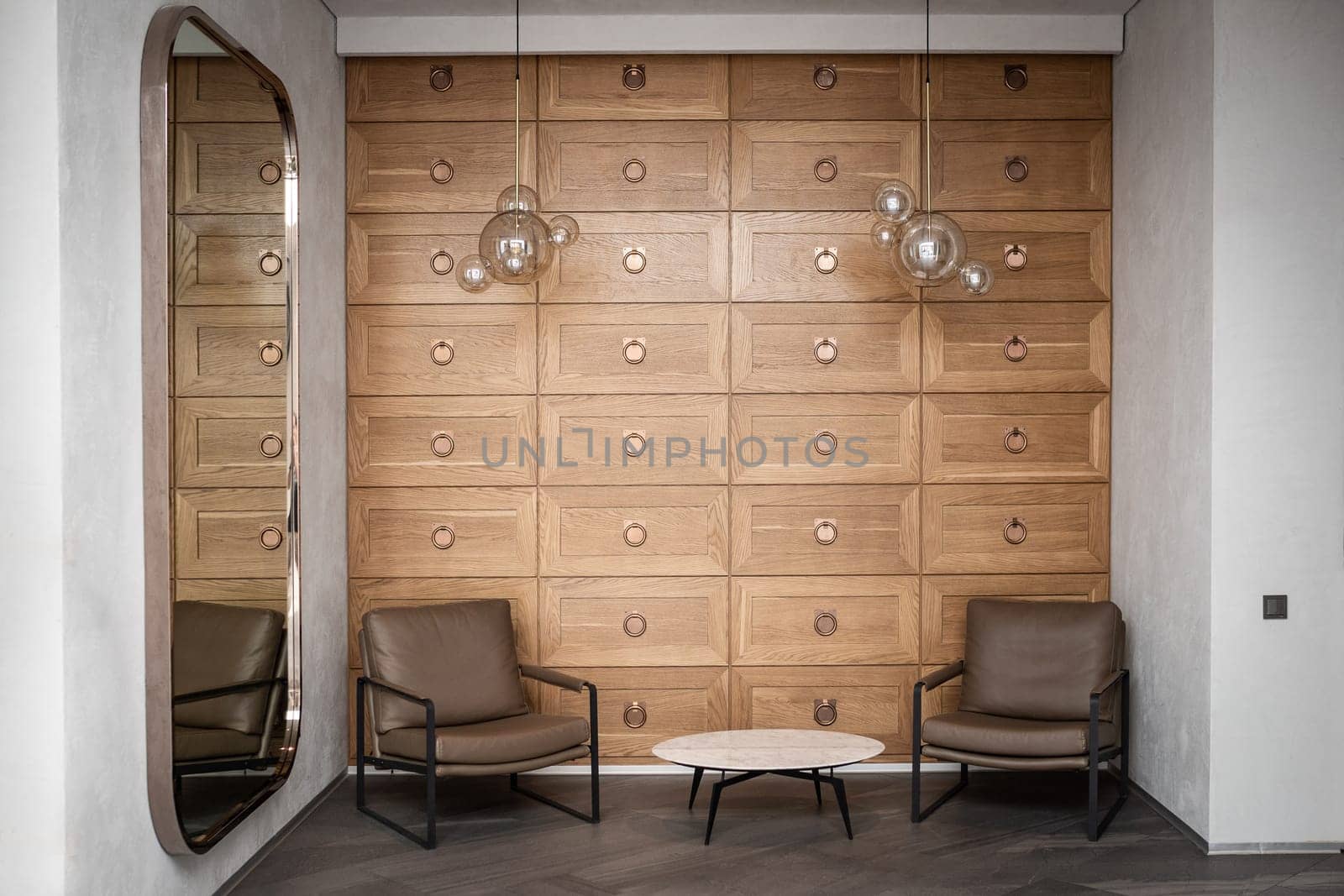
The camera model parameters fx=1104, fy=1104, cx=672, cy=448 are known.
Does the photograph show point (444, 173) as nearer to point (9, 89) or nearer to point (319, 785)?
point (9, 89)

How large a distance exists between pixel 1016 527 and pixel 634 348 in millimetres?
1843

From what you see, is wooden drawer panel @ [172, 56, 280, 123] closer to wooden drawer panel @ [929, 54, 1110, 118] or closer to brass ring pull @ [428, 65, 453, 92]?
brass ring pull @ [428, 65, 453, 92]

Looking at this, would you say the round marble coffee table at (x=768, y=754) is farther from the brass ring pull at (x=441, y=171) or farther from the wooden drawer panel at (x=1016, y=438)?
the brass ring pull at (x=441, y=171)

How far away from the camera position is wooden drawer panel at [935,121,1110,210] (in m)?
4.81

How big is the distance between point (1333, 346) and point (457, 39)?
3.59 meters

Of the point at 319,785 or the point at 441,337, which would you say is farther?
the point at 441,337

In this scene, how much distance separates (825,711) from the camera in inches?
189

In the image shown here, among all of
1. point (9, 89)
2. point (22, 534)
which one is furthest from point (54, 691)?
point (9, 89)

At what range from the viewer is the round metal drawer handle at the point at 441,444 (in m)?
4.81

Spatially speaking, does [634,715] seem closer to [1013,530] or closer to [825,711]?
[825,711]

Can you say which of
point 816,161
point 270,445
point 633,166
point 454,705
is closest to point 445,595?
point 454,705

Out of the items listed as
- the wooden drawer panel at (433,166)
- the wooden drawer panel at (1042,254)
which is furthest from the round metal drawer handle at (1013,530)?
the wooden drawer panel at (433,166)

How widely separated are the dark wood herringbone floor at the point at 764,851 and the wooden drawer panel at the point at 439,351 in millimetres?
1717

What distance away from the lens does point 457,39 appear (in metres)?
4.66
